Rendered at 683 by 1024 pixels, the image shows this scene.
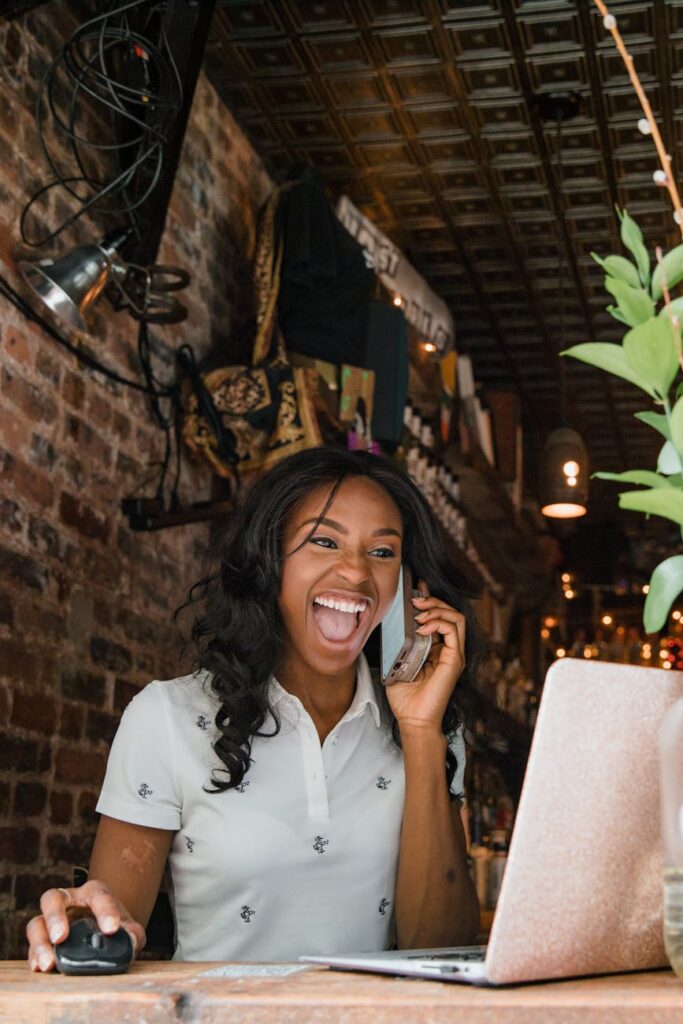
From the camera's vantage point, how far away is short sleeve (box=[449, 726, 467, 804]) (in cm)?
233

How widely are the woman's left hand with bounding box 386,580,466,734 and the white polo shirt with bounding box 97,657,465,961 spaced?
0.16 meters

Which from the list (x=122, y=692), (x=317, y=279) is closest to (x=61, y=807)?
(x=122, y=692)

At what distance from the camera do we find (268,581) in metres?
2.41

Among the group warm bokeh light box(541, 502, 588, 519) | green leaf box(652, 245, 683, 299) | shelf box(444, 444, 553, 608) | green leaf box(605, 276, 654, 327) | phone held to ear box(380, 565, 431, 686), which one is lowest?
phone held to ear box(380, 565, 431, 686)

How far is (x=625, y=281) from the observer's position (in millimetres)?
1159

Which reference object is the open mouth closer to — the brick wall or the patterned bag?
the brick wall

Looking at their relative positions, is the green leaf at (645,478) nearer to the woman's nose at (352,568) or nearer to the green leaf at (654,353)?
the green leaf at (654,353)

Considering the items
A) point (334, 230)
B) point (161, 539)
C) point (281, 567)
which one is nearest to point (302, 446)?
point (161, 539)

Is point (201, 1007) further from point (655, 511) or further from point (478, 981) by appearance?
point (655, 511)

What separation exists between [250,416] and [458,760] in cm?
217

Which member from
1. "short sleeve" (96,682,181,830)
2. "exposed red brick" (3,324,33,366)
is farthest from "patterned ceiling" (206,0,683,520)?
"short sleeve" (96,682,181,830)

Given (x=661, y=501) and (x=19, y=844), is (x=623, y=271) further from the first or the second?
(x=19, y=844)

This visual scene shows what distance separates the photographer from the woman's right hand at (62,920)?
128cm

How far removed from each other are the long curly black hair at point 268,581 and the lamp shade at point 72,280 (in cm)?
94
